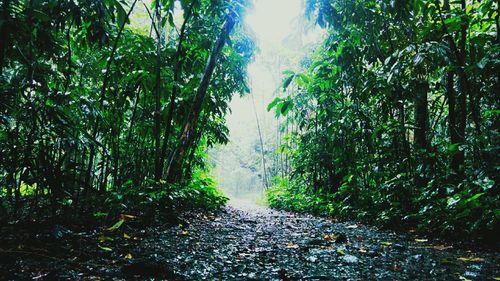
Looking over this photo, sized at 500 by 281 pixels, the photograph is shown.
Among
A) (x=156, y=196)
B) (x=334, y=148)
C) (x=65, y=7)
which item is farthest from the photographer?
(x=334, y=148)

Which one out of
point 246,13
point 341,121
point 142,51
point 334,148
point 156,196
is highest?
point 246,13

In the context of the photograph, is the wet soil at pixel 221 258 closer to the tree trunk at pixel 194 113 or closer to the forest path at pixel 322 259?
the forest path at pixel 322 259

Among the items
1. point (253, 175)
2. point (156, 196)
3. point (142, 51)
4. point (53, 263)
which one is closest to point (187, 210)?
point (156, 196)

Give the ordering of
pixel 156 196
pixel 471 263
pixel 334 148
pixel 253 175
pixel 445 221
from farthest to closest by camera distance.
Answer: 1. pixel 253 175
2. pixel 334 148
3. pixel 156 196
4. pixel 445 221
5. pixel 471 263

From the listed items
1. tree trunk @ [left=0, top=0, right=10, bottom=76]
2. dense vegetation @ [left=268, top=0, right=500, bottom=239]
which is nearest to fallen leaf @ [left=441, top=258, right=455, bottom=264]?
dense vegetation @ [left=268, top=0, right=500, bottom=239]

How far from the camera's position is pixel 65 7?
7.55ft

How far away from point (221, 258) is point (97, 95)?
368cm

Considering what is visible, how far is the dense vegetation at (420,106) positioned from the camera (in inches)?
118

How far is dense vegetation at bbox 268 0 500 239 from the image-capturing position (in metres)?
3.01

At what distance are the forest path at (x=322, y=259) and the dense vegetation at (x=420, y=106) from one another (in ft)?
1.90

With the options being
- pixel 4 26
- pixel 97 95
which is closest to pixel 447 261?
pixel 4 26

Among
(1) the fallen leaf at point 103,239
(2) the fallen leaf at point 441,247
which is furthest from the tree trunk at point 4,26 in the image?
(2) the fallen leaf at point 441,247

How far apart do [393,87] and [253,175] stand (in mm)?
34617

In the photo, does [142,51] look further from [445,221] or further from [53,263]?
[445,221]
